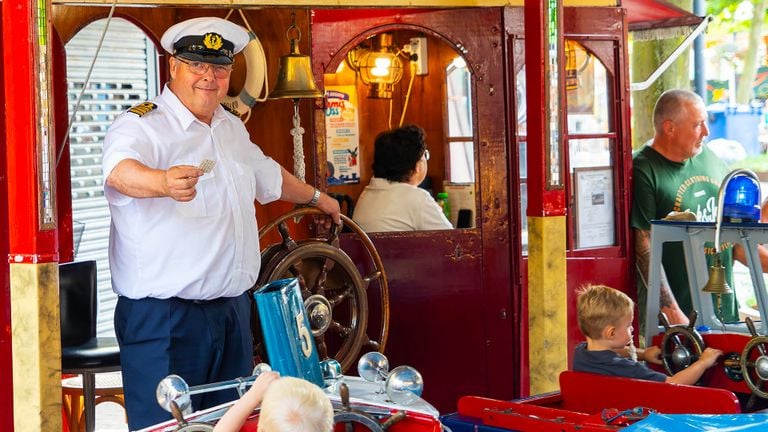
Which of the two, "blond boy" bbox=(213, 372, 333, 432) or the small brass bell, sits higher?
the small brass bell

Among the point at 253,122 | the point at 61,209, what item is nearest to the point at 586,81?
the point at 253,122

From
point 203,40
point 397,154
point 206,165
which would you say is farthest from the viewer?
point 397,154

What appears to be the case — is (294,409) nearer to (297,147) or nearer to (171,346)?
(171,346)

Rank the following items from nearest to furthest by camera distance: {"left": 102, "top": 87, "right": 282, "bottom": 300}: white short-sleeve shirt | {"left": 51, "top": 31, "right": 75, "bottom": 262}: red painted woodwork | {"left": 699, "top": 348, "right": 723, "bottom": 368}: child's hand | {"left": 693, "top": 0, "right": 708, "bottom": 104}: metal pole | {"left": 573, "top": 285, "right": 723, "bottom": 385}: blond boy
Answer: {"left": 102, "top": 87, "right": 282, "bottom": 300}: white short-sleeve shirt, {"left": 573, "top": 285, "right": 723, "bottom": 385}: blond boy, {"left": 699, "top": 348, "right": 723, "bottom": 368}: child's hand, {"left": 51, "top": 31, "right": 75, "bottom": 262}: red painted woodwork, {"left": 693, "top": 0, "right": 708, "bottom": 104}: metal pole

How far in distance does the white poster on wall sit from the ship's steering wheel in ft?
4.00

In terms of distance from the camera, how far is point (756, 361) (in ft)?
15.6

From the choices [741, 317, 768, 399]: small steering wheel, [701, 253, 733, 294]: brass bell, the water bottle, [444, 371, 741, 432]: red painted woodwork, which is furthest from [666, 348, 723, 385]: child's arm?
the water bottle

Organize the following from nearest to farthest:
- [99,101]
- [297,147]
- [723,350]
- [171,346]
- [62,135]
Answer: [171,346] → [723,350] → [62,135] → [297,147] → [99,101]

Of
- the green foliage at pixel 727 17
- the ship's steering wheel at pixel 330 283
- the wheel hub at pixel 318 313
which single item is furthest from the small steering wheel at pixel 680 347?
the green foliage at pixel 727 17

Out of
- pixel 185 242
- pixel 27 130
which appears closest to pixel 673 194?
pixel 185 242

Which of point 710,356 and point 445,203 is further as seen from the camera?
point 445,203

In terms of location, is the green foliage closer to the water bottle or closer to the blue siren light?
the water bottle

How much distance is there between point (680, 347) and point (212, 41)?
2.34m

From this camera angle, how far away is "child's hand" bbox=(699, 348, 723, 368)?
4969mm
